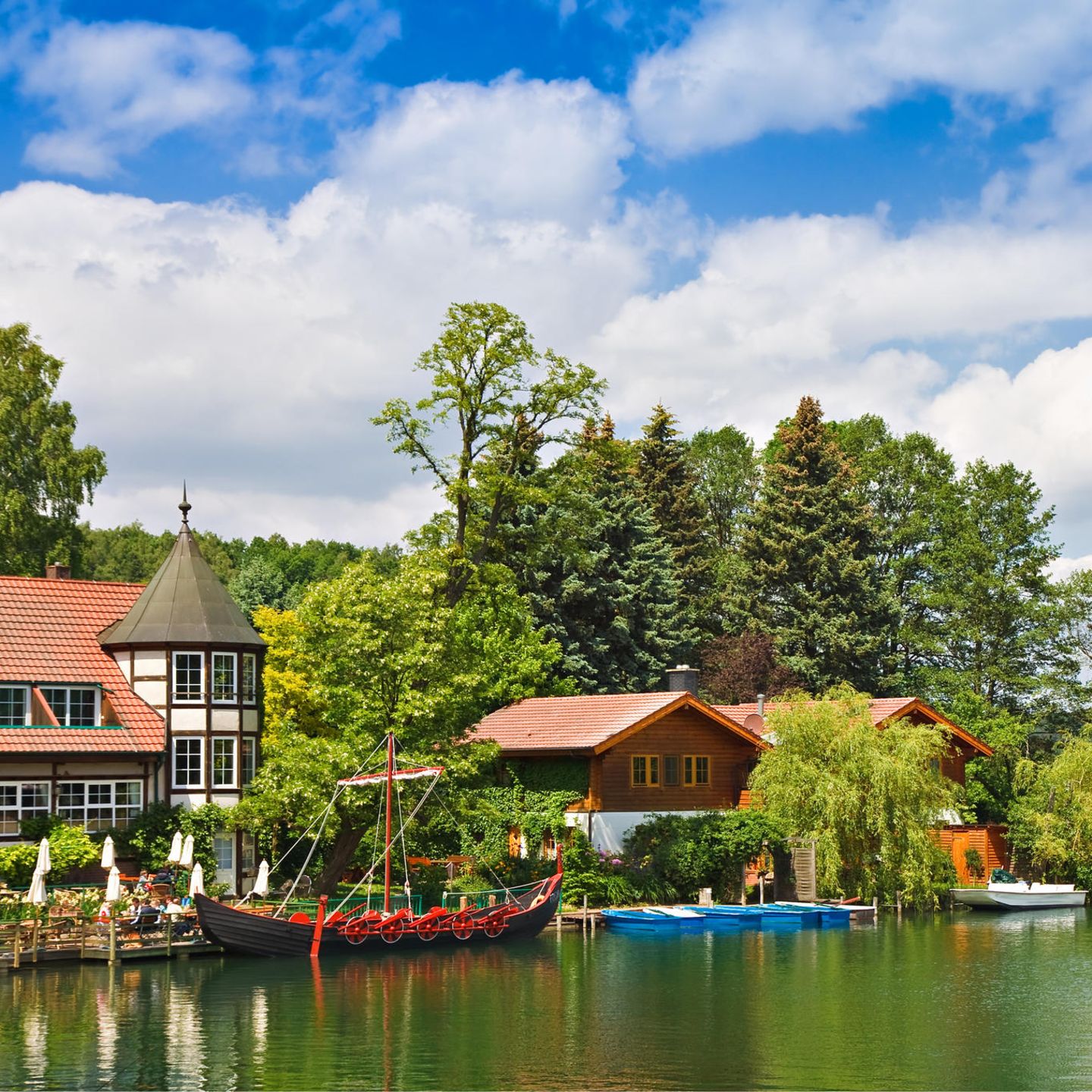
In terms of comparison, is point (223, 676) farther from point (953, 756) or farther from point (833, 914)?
point (953, 756)

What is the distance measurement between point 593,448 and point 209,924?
2300 centimetres

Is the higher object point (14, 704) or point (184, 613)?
point (184, 613)

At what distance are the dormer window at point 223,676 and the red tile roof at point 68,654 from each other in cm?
180

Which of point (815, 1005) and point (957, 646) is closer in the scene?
point (815, 1005)

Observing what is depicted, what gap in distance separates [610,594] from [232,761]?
21.1m

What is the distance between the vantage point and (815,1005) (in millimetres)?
29016

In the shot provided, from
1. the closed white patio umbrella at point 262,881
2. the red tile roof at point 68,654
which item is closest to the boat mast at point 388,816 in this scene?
the closed white patio umbrella at point 262,881

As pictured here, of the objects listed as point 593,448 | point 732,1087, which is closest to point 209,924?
point 732,1087

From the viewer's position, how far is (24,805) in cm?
4044

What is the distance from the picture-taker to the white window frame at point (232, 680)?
44344mm

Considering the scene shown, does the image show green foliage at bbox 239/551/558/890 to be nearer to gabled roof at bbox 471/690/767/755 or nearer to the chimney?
gabled roof at bbox 471/690/767/755

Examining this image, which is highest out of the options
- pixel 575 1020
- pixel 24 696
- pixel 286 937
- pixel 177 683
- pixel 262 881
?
pixel 177 683

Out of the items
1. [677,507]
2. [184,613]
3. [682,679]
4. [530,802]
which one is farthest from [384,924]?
[677,507]

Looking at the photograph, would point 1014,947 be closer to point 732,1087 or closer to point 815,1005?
point 815,1005
